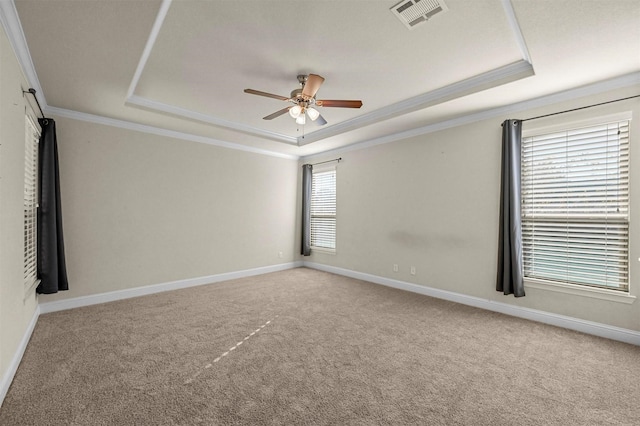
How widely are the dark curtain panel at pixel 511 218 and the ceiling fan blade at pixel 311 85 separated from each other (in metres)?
2.42

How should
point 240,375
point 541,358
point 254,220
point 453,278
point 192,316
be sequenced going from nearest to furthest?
1. point 240,375
2. point 541,358
3. point 192,316
4. point 453,278
5. point 254,220

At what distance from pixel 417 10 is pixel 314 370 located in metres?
2.83

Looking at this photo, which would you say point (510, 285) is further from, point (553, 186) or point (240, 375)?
point (240, 375)

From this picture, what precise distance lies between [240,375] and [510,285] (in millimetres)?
3182

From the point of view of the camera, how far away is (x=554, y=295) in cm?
335

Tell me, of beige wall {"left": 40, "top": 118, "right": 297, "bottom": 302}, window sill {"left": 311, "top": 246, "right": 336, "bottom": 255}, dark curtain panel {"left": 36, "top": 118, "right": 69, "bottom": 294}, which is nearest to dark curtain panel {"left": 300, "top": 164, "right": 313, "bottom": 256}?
window sill {"left": 311, "top": 246, "right": 336, "bottom": 255}

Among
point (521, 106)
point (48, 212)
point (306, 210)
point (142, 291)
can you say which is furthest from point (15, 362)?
point (521, 106)

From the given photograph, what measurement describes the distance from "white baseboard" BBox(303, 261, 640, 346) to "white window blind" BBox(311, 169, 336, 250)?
1273 millimetres

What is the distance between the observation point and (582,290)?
3.15 meters

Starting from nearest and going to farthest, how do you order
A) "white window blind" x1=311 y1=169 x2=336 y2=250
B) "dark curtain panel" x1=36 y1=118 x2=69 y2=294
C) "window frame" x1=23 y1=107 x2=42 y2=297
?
"window frame" x1=23 y1=107 x2=42 y2=297
"dark curtain panel" x1=36 y1=118 x2=69 y2=294
"white window blind" x1=311 y1=169 x2=336 y2=250

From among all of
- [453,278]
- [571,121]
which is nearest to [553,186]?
[571,121]

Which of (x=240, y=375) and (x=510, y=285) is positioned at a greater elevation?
(x=510, y=285)

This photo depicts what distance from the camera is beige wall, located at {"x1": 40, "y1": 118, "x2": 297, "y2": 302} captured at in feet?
12.9

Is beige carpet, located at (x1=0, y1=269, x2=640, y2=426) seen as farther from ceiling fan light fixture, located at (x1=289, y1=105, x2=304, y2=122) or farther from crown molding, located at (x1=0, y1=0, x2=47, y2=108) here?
crown molding, located at (x1=0, y1=0, x2=47, y2=108)
